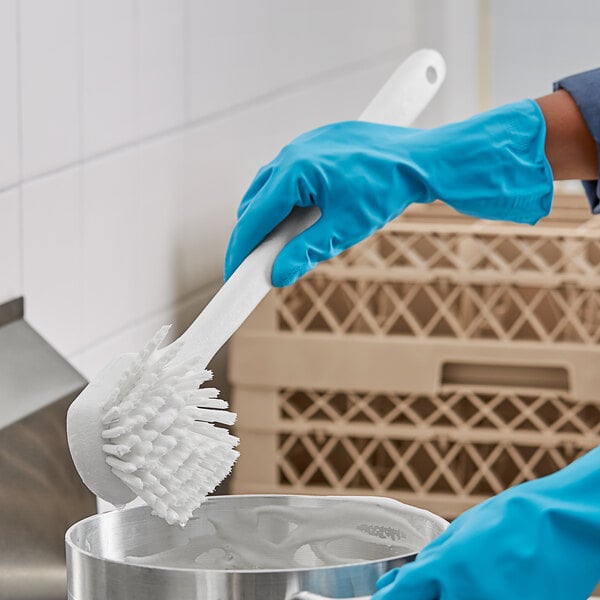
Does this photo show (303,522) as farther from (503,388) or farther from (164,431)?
(503,388)

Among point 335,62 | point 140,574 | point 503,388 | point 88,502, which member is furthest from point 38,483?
point 335,62

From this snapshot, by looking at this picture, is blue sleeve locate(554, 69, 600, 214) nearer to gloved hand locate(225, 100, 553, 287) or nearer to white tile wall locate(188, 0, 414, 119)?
gloved hand locate(225, 100, 553, 287)

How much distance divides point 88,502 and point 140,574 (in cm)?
39

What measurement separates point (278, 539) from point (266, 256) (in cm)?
16

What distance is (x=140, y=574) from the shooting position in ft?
1.87

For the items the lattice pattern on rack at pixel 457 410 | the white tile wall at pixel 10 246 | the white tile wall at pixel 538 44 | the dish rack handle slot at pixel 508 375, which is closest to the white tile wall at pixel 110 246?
the white tile wall at pixel 10 246

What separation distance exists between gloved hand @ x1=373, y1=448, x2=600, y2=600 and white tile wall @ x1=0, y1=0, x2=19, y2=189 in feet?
1.54

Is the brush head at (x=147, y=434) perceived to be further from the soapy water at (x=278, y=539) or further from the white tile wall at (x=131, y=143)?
the white tile wall at (x=131, y=143)

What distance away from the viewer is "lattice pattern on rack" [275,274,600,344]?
1.19 meters

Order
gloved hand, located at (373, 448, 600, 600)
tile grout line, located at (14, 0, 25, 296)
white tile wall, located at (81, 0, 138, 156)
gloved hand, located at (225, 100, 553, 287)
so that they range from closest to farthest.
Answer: gloved hand, located at (373, 448, 600, 600) → gloved hand, located at (225, 100, 553, 287) → tile grout line, located at (14, 0, 25, 296) → white tile wall, located at (81, 0, 138, 156)

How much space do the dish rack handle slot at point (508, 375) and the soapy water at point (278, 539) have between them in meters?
0.53

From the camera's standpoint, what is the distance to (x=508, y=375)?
1.22 m

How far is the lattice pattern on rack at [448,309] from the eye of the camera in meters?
1.19

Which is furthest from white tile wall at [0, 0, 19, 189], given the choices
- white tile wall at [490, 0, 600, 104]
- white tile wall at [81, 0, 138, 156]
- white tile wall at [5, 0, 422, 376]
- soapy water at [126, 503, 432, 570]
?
white tile wall at [490, 0, 600, 104]
